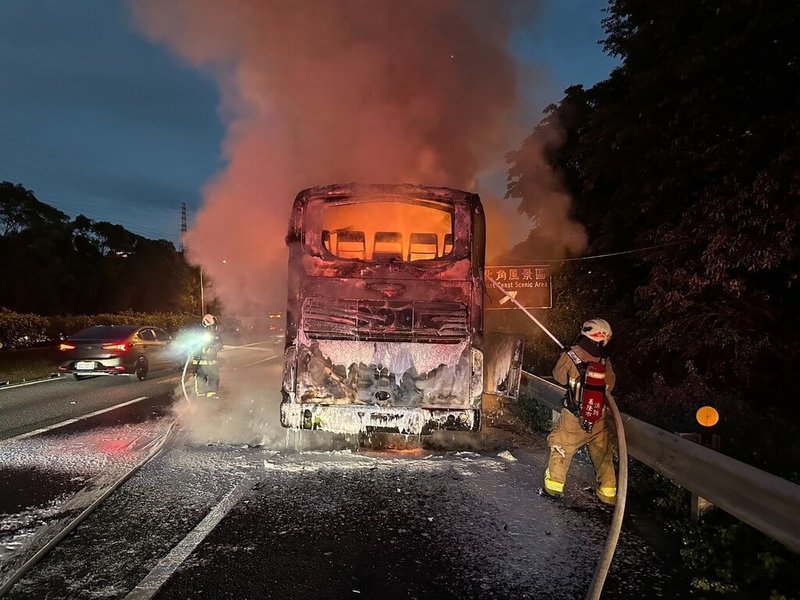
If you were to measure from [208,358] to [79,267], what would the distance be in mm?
44368

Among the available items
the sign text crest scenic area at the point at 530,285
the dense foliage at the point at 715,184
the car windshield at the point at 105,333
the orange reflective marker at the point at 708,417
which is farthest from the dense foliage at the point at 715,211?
the car windshield at the point at 105,333

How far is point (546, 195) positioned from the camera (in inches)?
788

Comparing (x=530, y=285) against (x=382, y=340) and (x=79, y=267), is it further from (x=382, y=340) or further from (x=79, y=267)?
(x=79, y=267)

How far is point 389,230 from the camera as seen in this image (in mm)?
8547

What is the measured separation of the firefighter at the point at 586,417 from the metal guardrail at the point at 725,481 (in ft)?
1.17

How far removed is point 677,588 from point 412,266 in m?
3.79

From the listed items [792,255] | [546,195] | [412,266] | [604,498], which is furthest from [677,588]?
[546,195]

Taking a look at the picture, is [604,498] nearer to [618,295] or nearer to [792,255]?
[792,255]

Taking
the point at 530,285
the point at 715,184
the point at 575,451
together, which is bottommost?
the point at 575,451

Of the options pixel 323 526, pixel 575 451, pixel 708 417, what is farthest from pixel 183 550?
pixel 708 417

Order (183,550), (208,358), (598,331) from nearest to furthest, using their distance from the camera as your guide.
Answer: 1. (183,550)
2. (598,331)
3. (208,358)

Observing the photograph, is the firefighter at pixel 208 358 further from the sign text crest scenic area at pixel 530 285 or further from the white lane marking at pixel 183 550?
the sign text crest scenic area at pixel 530 285

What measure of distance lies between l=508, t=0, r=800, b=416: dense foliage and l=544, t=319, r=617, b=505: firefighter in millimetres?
3639

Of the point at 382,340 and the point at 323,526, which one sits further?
the point at 382,340
